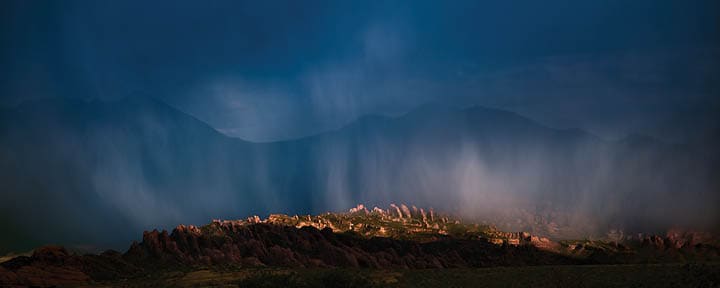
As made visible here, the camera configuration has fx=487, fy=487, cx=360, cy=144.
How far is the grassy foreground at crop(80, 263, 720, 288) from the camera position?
93.0m

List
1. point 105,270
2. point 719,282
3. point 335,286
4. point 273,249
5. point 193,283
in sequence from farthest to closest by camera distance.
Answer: point 273,249 → point 105,270 → point 193,283 → point 335,286 → point 719,282

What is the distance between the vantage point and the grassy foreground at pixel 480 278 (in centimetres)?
9300

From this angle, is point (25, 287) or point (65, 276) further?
point (65, 276)

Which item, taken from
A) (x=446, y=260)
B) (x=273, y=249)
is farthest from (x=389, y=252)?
(x=273, y=249)

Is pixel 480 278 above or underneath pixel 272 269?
underneath

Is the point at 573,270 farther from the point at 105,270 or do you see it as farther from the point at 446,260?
the point at 105,270

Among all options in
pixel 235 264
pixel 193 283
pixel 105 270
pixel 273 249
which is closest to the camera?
pixel 193 283

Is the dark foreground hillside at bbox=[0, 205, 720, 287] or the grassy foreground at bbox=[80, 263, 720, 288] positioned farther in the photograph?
the dark foreground hillside at bbox=[0, 205, 720, 287]

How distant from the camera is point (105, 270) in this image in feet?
415

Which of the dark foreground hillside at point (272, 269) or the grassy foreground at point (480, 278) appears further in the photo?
the dark foreground hillside at point (272, 269)

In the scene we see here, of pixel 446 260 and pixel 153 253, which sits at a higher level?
pixel 153 253

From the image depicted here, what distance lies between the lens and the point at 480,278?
365 ft

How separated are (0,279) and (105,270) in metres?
23.3

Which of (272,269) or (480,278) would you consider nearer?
(480,278)
